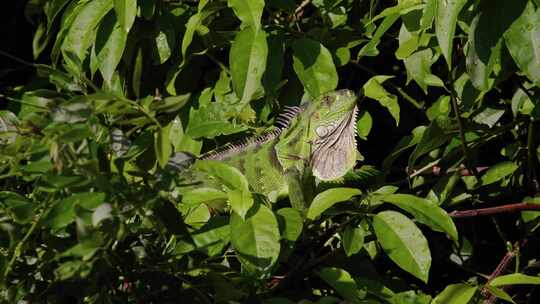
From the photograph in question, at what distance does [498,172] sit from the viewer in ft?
8.95

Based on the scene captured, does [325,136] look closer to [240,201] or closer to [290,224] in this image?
[290,224]

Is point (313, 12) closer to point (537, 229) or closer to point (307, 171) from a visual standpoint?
point (307, 171)

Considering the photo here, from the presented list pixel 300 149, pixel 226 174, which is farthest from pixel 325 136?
pixel 226 174

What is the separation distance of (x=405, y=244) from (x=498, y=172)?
32.4 inches

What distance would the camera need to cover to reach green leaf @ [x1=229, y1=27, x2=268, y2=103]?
92.0 inches

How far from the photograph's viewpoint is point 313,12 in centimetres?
318

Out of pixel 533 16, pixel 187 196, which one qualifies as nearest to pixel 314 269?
pixel 187 196

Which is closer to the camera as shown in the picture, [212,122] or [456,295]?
[456,295]

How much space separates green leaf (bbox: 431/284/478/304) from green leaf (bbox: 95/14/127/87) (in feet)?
3.89

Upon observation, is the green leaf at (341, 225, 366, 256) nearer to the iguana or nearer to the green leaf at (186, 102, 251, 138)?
the iguana

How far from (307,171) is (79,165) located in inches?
59.7

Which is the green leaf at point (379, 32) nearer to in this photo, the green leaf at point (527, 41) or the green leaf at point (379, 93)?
the green leaf at point (379, 93)

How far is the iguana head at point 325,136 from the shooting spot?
277cm

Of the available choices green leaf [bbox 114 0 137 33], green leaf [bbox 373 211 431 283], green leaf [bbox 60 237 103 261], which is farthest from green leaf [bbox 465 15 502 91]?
green leaf [bbox 60 237 103 261]
